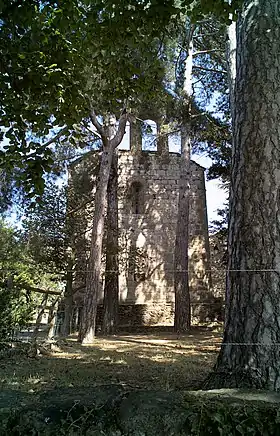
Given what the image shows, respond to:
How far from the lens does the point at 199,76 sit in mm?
11164

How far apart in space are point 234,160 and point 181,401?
6.08ft

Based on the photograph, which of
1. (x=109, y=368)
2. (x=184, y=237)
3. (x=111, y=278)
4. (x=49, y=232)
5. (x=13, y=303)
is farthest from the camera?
(x=49, y=232)

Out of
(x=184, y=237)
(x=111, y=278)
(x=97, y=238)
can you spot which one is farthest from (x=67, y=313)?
(x=184, y=237)

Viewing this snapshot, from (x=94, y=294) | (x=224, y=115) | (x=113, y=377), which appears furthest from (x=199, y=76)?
(x=113, y=377)

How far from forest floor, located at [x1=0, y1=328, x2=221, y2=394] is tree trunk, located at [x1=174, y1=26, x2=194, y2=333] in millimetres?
3071

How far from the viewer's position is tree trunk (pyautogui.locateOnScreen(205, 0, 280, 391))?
2203mm

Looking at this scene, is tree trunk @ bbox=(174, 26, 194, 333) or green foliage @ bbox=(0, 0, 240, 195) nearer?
green foliage @ bbox=(0, 0, 240, 195)

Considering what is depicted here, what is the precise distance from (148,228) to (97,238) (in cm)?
518

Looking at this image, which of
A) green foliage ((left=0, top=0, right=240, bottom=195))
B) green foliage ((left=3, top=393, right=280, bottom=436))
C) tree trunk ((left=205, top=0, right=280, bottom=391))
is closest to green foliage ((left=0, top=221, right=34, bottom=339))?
green foliage ((left=0, top=0, right=240, bottom=195))

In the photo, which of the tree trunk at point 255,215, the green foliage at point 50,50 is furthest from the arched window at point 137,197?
the tree trunk at point 255,215

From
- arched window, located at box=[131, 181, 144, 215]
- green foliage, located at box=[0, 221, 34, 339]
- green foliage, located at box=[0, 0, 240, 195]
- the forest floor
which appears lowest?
the forest floor

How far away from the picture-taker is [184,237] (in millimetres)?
9375

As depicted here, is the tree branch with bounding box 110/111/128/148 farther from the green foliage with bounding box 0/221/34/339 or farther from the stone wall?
the green foliage with bounding box 0/221/34/339

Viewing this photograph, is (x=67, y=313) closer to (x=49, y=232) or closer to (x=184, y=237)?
(x=49, y=232)
